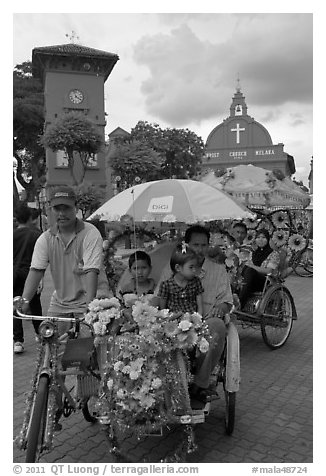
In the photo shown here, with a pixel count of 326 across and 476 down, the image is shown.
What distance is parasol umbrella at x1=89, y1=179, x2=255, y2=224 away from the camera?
3.34 meters

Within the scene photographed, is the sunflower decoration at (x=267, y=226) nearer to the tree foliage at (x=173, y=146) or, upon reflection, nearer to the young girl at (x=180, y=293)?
the young girl at (x=180, y=293)

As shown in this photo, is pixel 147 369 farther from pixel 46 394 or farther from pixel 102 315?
pixel 46 394

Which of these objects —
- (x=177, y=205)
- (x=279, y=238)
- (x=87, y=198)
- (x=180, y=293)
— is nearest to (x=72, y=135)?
(x=87, y=198)

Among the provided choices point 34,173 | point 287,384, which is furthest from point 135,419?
point 34,173

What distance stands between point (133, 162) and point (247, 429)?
17485 millimetres

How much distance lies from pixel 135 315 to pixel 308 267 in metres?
9.68

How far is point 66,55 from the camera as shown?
2355 cm

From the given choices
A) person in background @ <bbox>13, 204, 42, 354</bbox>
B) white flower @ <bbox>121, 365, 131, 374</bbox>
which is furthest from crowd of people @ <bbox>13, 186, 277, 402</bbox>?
person in background @ <bbox>13, 204, 42, 354</bbox>

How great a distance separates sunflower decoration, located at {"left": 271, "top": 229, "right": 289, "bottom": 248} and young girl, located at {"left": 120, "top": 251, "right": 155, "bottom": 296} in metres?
2.30

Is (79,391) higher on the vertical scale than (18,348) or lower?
higher

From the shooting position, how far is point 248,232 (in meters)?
6.40

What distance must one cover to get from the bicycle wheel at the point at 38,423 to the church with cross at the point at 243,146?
3328 centimetres

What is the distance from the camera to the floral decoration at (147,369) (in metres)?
2.47
